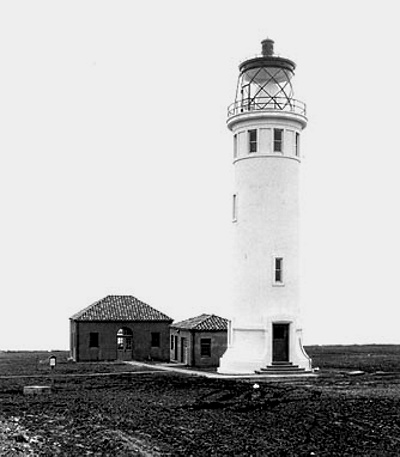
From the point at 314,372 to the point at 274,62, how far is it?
44.4 ft

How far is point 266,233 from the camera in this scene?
1282 inches

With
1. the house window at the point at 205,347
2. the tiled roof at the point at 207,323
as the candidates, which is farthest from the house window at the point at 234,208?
the house window at the point at 205,347

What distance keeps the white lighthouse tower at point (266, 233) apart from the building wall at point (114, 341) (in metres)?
11.1

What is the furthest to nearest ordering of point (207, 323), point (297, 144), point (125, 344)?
point (125, 344)
point (207, 323)
point (297, 144)

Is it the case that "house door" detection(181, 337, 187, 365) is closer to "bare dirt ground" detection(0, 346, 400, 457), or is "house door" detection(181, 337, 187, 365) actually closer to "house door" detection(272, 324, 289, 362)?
"house door" detection(272, 324, 289, 362)

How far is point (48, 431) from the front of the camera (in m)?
17.2

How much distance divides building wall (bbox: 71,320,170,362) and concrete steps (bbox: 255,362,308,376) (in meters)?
12.9

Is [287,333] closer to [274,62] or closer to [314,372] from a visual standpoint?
[314,372]

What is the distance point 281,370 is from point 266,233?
572 cm

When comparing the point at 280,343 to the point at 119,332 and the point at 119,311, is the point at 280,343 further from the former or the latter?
the point at 119,332

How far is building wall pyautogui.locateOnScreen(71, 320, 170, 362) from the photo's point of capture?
1683 inches

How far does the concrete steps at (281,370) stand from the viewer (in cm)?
3159

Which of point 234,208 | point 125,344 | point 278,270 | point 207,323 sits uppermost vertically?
point 234,208

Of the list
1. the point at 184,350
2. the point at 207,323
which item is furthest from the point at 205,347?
the point at 184,350
